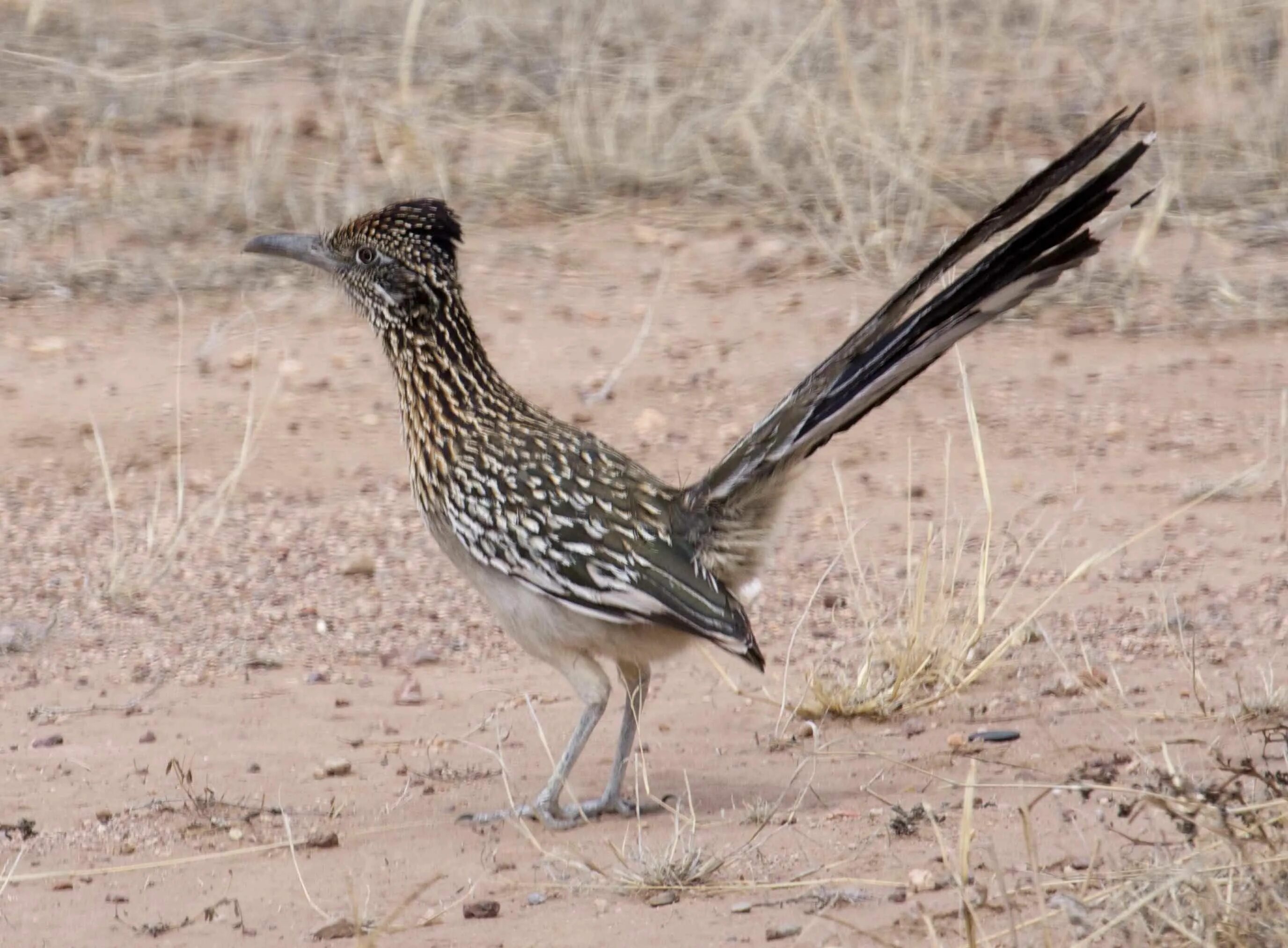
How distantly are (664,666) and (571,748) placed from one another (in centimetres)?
134

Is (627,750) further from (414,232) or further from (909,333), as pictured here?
(414,232)

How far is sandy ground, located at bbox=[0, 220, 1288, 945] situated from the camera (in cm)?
455

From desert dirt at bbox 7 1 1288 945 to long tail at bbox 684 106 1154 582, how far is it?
384mm

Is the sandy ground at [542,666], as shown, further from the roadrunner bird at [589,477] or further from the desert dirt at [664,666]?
the roadrunner bird at [589,477]

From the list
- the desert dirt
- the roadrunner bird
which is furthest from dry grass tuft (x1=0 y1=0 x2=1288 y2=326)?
the roadrunner bird

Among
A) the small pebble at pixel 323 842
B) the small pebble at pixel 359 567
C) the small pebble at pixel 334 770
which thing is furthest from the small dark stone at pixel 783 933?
the small pebble at pixel 359 567

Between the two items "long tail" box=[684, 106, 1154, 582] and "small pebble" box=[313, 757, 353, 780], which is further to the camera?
"small pebble" box=[313, 757, 353, 780]

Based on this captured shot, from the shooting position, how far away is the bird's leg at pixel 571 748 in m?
5.21

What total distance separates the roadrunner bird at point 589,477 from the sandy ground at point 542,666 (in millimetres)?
438

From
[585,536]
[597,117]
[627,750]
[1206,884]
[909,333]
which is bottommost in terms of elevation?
[627,750]

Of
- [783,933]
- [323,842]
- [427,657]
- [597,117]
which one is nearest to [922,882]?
[783,933]

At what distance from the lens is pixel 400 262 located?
5.75m

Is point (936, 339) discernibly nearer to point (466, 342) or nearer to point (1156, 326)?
point (466, 342)

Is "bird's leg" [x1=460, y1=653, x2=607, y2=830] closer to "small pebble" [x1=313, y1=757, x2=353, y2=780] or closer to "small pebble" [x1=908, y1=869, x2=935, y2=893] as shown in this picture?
"small pebble" [x1=313, y1=757, x2=353, y2=780]
